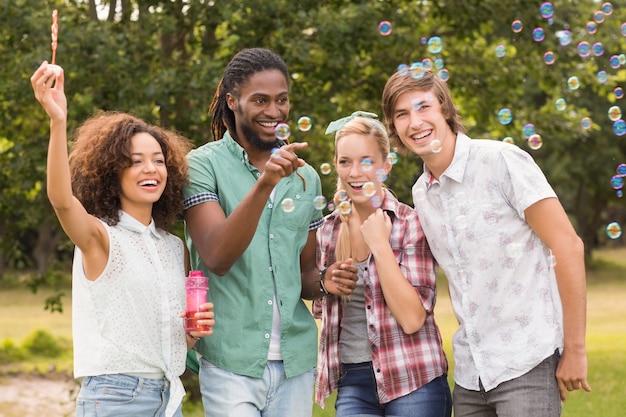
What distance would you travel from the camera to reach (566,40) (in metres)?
5.36

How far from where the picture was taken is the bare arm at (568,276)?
9.62ft

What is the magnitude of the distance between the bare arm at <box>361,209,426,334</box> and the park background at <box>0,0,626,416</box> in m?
1.72

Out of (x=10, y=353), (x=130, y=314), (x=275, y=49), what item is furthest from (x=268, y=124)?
(x=10, y=353)

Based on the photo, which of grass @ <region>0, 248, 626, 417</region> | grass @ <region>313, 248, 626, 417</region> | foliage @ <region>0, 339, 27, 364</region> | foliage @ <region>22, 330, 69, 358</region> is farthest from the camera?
foliage @ <region>22, 330, 69, 358</region>

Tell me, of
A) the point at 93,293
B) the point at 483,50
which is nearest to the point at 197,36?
the point at 483,50

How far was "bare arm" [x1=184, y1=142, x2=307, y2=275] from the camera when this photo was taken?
2.90 meters

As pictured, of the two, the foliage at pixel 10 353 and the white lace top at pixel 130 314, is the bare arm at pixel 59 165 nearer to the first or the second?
the white lace top at pixel 130 314

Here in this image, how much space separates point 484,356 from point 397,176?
580cm

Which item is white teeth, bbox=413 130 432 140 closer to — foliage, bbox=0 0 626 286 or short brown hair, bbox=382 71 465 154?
short brown hair, bbox=382 71 465 154

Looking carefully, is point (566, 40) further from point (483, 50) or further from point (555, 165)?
point (555, 165)

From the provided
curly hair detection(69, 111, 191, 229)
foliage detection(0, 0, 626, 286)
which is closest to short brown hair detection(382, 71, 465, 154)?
curly hair detection(69, 111, 191, 229)

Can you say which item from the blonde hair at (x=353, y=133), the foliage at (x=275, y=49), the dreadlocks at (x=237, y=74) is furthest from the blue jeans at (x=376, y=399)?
the foliage at (x=275, y=49)

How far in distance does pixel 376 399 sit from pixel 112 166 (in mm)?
1221

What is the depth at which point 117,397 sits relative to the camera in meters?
2.91
